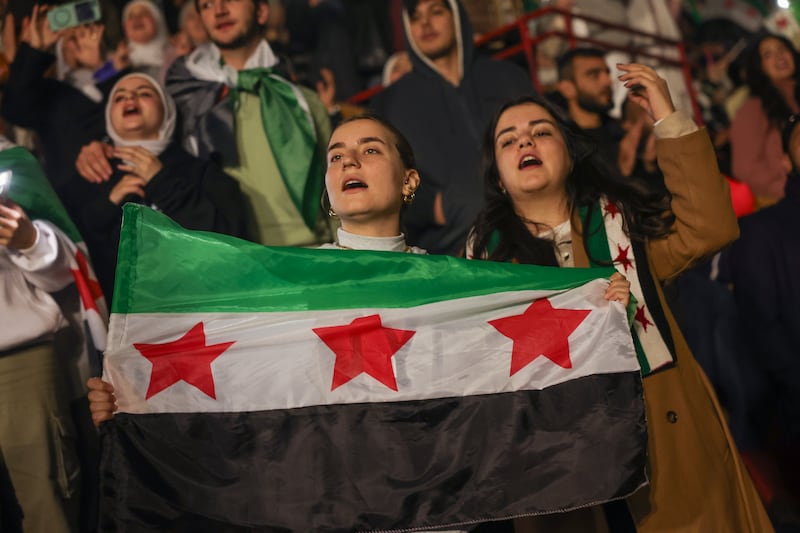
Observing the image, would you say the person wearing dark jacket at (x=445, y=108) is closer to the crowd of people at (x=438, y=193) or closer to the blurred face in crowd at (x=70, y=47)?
the crowd of people at (x=438, y=193)

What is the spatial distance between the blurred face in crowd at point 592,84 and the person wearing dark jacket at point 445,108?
2.46ft

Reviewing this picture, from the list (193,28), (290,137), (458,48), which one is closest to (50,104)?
(290,137)

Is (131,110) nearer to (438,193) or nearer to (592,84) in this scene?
(438,193)

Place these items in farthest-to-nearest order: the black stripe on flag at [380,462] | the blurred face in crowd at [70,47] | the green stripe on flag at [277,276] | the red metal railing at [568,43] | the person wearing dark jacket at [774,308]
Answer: the red metal railing at [568,43] < the blurred face in crowd at [70,47] < the person wearing dark jacket at [774,308] < the green stripe on flag at [277,276] < the black stripe on flag at [380,462]

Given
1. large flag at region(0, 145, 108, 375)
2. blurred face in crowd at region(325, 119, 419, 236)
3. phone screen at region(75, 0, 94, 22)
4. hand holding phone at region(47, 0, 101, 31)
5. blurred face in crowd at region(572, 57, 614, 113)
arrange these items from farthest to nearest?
blurred face in crowd at region(572, 57, 614, 113) < phone screen at region(75, 0, 94, 22) < hand holding phone at region(47, 0, 101, 31) < large flag at region(0, 145, 108, 375) < blurred face in crowd at region(325, 119, 419, 236)

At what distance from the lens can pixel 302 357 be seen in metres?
2.60

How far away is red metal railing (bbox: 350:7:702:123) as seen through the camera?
560 cm

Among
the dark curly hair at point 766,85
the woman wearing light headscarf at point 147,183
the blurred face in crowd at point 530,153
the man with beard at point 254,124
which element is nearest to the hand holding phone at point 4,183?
the woman wearing light headscarf at point 147,183

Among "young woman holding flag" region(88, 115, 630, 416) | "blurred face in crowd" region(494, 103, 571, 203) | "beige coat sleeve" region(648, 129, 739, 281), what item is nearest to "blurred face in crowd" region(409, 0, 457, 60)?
"blurred face in crowd" region(494, 103, 571, 203)

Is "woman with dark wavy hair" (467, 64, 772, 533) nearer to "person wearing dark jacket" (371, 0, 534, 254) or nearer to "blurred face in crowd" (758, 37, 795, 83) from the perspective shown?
"person wearing dark jacket" (371, 0, 534, 254)

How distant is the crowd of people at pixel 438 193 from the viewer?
275 cm

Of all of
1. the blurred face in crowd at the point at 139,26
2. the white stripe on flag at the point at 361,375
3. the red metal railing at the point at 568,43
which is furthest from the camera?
the red metal railing at the point at 568,43

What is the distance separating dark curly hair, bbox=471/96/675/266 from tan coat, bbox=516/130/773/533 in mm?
146

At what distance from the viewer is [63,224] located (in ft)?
11.6
